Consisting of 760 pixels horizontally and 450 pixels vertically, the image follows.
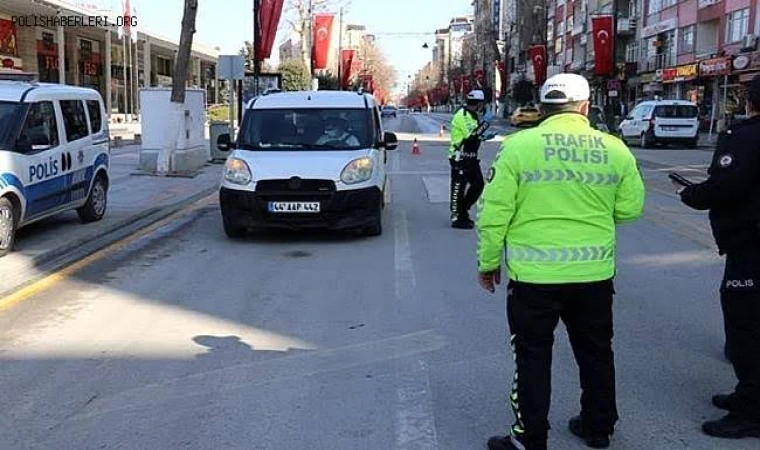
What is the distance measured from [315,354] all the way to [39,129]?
224 inches

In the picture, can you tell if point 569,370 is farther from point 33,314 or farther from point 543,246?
point 33,314

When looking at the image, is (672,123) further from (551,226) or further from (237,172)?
(551,226)

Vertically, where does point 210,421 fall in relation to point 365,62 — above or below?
below

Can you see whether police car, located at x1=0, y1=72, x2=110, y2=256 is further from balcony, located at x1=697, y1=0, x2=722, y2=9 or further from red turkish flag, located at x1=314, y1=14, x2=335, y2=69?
balcony, located at x1=697, y1=0, x2=722, y2=9

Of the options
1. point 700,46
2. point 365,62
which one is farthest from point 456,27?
point 700,46

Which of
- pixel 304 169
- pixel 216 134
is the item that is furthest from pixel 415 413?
pixel 216 134

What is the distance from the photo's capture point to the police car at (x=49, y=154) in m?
8.98

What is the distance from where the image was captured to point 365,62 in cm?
11794

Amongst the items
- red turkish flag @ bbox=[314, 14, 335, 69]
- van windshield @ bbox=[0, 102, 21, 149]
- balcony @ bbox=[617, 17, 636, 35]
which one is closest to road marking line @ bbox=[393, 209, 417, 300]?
van windshield @ bbox=[0, 102, 21, 149]

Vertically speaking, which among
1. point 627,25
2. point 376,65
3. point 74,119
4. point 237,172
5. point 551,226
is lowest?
point 237,172

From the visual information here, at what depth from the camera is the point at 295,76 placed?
6016cm

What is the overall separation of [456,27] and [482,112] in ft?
616

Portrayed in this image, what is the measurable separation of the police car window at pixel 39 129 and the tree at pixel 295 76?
48900 millimetres

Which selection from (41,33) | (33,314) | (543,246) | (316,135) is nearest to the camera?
(543,246)
